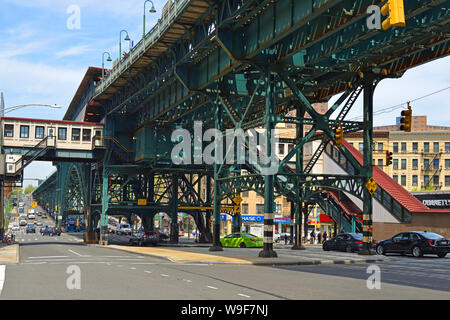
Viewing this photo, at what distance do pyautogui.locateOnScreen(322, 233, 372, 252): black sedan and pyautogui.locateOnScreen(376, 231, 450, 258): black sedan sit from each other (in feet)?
11.2

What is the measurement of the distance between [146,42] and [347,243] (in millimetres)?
20661

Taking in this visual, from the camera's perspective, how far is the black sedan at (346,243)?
42094mm

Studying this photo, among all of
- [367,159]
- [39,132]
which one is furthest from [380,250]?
[39,132]

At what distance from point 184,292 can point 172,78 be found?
31435 mm

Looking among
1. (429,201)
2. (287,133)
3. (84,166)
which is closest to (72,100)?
(84,166)

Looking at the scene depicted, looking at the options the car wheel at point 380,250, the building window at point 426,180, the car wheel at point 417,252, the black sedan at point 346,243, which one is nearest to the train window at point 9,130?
the black sedan at point 346,243

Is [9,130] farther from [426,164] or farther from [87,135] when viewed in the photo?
[426,164]

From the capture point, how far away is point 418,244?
36.5 m

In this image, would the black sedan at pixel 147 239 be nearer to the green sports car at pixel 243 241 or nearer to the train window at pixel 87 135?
the green sports car at pixel 243 241

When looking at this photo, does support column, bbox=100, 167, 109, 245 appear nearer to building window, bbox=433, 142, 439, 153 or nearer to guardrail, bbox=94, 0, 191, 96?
guardrail, bbox=94, 0, 191, 96

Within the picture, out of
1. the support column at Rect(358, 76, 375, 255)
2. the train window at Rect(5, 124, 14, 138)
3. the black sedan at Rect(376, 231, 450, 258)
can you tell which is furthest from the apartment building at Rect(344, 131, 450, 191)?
the support column at Rect(358, 76, 375, 255)

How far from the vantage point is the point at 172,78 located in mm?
45062

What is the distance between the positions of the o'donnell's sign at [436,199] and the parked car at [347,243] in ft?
85.1

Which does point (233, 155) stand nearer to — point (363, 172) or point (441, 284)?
point (363, 172)
